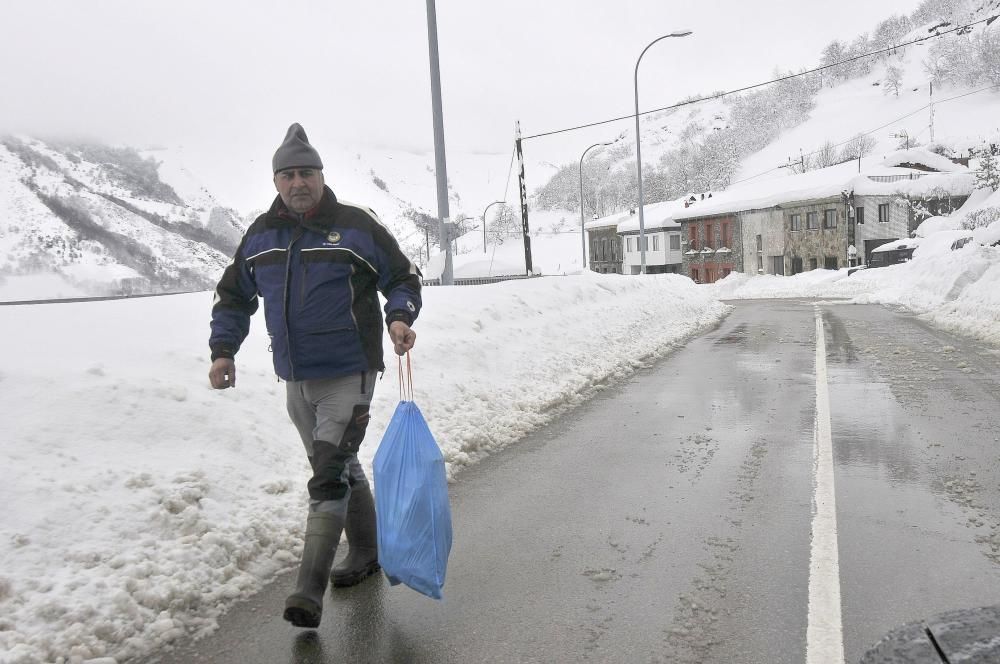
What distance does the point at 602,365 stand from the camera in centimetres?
1075

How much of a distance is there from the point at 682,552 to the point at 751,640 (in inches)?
38.5

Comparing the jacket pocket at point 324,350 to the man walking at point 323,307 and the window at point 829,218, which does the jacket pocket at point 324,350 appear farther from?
the window at point 829,218

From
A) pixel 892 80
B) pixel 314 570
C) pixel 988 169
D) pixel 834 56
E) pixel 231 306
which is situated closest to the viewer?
pixel 314 570

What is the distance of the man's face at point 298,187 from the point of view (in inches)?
130

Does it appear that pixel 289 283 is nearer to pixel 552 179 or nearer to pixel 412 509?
pixel 412 509

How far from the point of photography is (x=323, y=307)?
332 cm

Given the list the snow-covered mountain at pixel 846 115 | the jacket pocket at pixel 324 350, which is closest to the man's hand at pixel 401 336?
the jacket pocket at pixel 324 350

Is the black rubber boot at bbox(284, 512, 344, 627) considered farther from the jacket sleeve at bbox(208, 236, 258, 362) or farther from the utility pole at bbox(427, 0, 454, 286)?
the utility pole at bbox(427, 0, 454, 286)

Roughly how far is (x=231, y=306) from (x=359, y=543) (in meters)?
1.34

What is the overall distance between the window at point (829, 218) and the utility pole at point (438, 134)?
45.9 m

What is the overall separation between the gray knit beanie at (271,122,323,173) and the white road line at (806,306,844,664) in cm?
289

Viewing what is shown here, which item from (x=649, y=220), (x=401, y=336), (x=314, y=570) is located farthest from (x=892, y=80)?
(x=314, y=570)

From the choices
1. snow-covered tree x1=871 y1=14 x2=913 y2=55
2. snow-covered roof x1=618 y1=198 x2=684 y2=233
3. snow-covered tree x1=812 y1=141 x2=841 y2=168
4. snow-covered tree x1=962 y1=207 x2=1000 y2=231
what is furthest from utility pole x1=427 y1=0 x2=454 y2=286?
snow-covered tree x1=871 y1=14 x2=913 y2=55

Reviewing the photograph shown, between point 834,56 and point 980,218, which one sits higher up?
point 834,56
